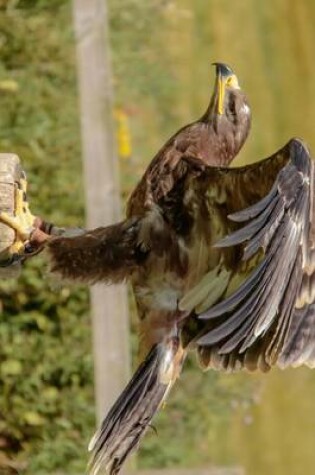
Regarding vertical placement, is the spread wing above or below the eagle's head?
below

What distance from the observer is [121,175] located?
7422 mm

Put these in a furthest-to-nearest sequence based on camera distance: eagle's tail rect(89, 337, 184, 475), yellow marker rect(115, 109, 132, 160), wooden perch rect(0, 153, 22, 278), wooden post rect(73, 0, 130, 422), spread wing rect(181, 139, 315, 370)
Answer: yellow marker rect(115, 109, 132, 160) → wooden post rect(73, 0, 130, 422) → eagle's tail rect(89, 337, 184, 475) → wooden perch rect(0, 153, 22, 278) → spread wing rect(181, 139, 315, 370)

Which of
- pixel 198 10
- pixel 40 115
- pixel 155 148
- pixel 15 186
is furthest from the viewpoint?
pixel 198 10

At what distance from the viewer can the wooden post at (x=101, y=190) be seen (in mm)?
5254

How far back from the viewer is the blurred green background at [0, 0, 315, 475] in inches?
239

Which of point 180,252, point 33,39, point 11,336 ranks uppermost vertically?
point 33,39

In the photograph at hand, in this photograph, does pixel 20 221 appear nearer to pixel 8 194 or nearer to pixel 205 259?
pixel 8 194

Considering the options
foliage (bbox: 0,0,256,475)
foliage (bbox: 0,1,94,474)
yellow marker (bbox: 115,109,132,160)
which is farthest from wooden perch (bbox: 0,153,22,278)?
yellow marker (bbox: 115,109,132,160)

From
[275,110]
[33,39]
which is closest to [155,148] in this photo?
[33,39]

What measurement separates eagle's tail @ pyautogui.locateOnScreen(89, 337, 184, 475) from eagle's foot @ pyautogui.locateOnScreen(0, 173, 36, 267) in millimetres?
509

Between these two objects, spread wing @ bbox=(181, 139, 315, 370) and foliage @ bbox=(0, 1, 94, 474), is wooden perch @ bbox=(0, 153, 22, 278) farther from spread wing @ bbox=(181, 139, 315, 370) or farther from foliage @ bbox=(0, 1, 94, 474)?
foliage @ bbox=(0, 1, 94, 474)

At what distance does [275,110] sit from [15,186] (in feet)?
20.7

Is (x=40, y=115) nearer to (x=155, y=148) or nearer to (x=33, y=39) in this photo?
(x=33, y=39)

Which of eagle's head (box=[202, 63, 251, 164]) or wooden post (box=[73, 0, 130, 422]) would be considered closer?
eagle's head (box=[202, 63, 251, 164])
